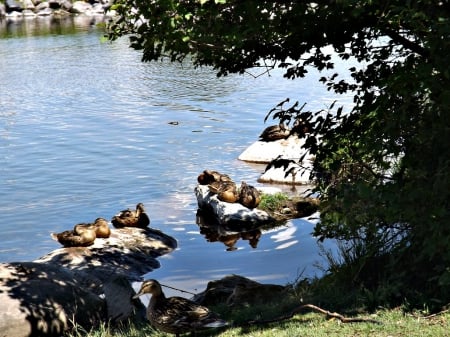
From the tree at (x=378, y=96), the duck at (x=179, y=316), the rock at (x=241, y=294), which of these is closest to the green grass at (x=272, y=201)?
the rock at (x=241, y=294)

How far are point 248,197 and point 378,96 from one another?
11.5 metres

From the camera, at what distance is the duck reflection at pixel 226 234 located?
2196cm

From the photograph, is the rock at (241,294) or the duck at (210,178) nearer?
the rock at (241,294)

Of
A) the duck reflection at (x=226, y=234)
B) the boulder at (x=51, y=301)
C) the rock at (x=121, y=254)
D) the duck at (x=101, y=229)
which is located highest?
the boulder at (x=51, y=301)

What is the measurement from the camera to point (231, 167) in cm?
2938

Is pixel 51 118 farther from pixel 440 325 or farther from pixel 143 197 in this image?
pixel 440 325

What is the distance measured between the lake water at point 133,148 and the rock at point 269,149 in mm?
468

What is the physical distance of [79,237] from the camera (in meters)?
20.1

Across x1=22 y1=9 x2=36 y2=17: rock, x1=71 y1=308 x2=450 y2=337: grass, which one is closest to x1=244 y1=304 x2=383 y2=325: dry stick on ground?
x1=71 y1=308 x2=450 y2=337: grass

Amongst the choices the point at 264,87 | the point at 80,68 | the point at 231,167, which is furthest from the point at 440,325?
the point at 80,68

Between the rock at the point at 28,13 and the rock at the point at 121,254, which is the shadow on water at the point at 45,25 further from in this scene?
the rock at the point at 121,254

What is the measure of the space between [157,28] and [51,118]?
27951 millimetres

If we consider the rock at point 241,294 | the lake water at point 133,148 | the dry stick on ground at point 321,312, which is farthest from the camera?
the lake water at point 133,148

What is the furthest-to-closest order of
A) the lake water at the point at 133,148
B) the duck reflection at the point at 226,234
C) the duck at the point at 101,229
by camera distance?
the duck reflection at the point at 226,234 < the lake water at the point at 133,148 < the duck at the point at 101,229
